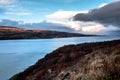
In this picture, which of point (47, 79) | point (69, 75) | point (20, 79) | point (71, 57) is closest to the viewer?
point (69, 75)

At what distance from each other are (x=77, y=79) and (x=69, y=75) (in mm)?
2389

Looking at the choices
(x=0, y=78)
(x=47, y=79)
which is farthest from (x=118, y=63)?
(x=0, y=78)

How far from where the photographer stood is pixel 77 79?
12766 millimetres

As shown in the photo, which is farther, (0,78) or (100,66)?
(0,78)

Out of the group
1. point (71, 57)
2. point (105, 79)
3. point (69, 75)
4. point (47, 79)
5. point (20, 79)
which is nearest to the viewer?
point (105, 79)

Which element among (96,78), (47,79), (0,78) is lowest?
(0,78)

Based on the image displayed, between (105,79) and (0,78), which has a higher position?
(105,79)

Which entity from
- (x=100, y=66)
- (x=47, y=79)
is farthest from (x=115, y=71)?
(x=47, y=79)

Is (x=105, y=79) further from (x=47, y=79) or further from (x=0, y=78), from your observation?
(x=0, y=78)

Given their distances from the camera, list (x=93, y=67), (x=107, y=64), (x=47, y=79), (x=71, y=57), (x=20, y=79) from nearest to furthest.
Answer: (x=107, y=64) < (x=93, y=67) < (x=47, y=79) < (x=71, y=57) < (x=20, y=79)

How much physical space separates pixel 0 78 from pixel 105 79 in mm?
28328

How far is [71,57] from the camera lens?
74.8ft

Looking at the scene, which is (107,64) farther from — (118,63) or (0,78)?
(0,78)

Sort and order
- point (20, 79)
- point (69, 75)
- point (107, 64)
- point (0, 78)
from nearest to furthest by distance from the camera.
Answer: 1. point (107, 64)
2. point (69, 75)
3. point (20, 79)
4. point (0, 78)
